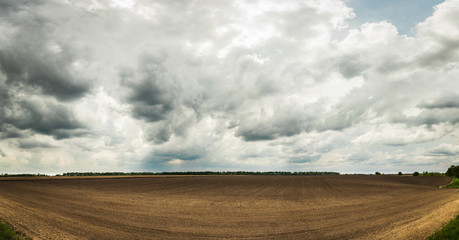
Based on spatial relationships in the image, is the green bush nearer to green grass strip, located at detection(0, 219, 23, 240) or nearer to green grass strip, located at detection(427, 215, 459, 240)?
green grass strip, located at detection(0, 219, 23, 240)

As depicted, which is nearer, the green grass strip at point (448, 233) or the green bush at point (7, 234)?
the green grass strip at point (448, 233)

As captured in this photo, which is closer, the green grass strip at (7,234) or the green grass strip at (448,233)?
the green grass strip at (448,233)

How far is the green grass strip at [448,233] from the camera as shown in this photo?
12992 millimetres

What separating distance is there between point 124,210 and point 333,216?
16230 millimetres

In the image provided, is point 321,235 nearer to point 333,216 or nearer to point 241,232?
point 241,232

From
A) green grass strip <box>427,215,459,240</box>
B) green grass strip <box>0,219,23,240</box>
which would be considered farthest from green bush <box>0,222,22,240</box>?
green grass strip <box>427,215,459,240</box>

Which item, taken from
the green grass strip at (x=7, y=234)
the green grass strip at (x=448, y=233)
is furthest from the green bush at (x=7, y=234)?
the green grass strip at (x=448, y=233)

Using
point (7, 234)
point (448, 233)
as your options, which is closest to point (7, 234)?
point (7, 234)

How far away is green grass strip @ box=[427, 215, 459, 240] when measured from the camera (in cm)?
1299

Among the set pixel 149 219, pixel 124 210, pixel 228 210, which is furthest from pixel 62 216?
pixel 228 210

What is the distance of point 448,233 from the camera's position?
13453mm

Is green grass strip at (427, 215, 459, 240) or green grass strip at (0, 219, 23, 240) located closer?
green grass strip at (427, 215, 459, 240)

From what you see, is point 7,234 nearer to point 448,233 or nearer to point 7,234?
point 7,234

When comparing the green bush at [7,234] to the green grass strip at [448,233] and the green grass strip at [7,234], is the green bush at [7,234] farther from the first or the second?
the green grass strip at [448,233]
